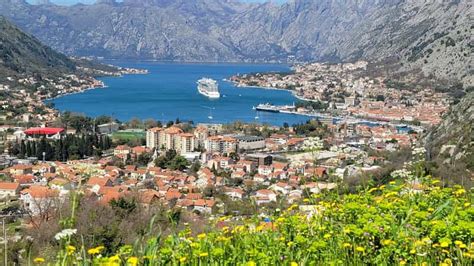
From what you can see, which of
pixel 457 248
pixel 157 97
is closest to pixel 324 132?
pixel 157 97

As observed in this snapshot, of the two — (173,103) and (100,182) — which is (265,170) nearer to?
(100,182)

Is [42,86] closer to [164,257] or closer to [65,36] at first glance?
[164,257]

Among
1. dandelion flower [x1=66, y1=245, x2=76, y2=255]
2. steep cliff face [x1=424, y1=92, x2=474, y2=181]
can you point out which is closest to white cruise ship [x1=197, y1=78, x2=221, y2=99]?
steep cliff face [x1=424, y1=92, x2=474, y2=181]

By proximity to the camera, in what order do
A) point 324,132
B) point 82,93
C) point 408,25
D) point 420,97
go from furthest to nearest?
1. point 408,25
2. point 82,93
3. point 420,97
4. point 324,132

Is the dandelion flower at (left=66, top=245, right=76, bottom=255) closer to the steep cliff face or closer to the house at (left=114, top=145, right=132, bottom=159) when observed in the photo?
the steep cliff face

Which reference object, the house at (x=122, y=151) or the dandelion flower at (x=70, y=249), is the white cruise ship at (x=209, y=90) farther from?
the dandelion flower at (x=70, y=249)

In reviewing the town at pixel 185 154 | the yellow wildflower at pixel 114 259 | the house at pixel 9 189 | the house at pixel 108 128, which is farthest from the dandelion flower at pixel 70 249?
the house at pixel 108 128
